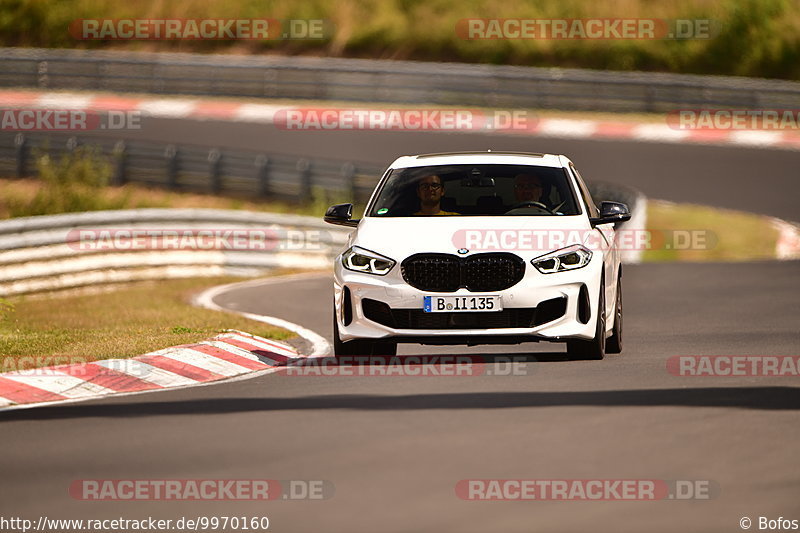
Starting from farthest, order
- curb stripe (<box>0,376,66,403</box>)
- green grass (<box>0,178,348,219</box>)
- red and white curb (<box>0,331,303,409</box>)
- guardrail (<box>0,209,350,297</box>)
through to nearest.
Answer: green grass (<box>0,178,348,219</box>) < guardrail (<box>0,209,350,297</box>) < red and white curb (<box>0,331,303,409</box>) < curb stripe (<box>0,376,66,403</box>)

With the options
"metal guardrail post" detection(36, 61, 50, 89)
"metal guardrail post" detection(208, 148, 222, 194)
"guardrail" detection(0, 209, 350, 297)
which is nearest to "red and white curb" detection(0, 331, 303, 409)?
"guardrail" detection(0, 209, 350, 297)

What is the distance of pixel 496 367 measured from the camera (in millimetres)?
11555

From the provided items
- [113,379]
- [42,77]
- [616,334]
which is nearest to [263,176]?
[42,77]

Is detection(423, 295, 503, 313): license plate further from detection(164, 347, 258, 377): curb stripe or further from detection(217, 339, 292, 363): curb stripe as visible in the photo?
detection(217, 339, 292, 363): curb stripe

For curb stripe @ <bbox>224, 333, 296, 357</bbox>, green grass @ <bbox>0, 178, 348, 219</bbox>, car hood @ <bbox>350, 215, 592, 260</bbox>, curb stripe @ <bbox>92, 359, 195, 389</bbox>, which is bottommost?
green grass @ <bbox>0, 178, 348, 219</bbox>

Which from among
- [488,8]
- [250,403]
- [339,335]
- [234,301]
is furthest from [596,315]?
[488,8]

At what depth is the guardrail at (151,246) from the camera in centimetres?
1972

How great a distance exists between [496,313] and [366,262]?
104 cm

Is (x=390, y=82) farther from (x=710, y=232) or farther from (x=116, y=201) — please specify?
(x=710, y=232)

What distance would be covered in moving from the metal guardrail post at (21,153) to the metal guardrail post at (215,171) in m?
3.85

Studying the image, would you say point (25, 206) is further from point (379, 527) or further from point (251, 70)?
point (379, 527)

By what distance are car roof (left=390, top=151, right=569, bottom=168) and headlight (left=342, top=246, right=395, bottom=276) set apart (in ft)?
4.41

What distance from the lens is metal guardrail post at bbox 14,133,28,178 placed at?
31328 mm

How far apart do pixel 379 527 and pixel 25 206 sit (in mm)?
20843
